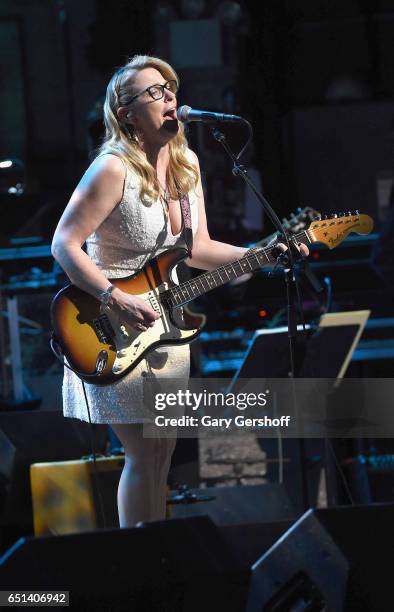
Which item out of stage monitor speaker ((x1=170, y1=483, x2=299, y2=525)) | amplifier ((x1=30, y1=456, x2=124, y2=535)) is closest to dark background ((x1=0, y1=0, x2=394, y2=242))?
stage monitor speaker ((x1=170, y1=483, x2=299, y2=525))

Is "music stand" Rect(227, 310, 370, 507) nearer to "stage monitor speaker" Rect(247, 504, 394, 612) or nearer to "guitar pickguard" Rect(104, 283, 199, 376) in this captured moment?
"guitar pickguard" Rect(104, 283, 199, 376)

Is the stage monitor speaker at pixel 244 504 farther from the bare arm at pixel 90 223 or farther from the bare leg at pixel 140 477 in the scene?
the bare arm at pixel 90 223

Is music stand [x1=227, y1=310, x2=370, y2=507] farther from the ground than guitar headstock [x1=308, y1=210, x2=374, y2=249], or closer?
closer

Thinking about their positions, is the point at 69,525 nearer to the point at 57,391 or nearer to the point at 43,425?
the point at 43,425

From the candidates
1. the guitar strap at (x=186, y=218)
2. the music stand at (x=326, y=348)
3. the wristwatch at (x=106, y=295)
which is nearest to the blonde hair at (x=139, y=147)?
the guitar strap at (x=186, y=218)

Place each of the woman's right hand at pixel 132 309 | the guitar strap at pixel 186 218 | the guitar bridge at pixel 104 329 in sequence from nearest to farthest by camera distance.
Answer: the woman's right hand at pixel 132 309 → the guitar bridge at pixel 104 329 → the guitar strap at pixel 186 218

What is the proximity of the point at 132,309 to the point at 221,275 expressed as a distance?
405mm

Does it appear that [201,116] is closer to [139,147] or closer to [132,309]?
[139,147]

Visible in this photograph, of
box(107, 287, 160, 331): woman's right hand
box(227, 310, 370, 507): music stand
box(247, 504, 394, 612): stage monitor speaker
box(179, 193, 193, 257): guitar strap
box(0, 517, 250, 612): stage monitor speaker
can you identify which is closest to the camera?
box(0, 517, 250, 612): stage monitor speaker

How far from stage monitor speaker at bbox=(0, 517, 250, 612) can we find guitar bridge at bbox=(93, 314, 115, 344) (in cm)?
82

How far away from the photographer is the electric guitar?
3.28 meters

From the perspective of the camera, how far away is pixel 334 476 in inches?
200

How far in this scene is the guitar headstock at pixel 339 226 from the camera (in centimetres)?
349

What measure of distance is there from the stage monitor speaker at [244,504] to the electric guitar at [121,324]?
4.51 ft
